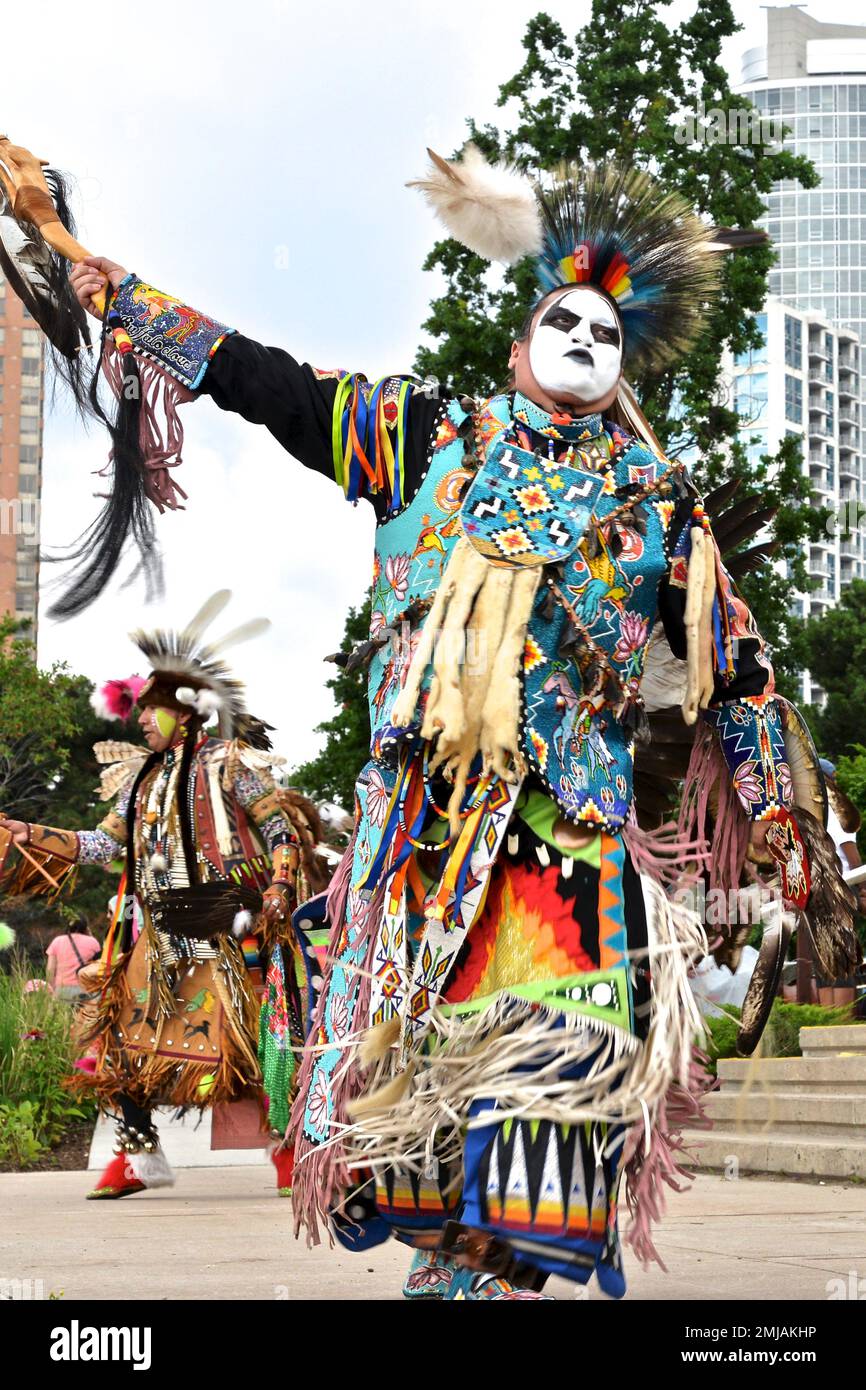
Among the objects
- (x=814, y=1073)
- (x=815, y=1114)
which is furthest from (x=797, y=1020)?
(x=815, y=1114)

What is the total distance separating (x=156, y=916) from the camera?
25.8 ft

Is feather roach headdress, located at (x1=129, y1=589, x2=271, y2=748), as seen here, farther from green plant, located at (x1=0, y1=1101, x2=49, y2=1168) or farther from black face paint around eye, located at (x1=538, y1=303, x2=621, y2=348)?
black face paint around eye, located at (x1=538, y1=303, x2=621, y2=348)

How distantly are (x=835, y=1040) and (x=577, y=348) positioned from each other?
23.5ft

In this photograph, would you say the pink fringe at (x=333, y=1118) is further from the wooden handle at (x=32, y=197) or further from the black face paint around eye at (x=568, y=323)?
the wooden handle at (x=32, y=197)

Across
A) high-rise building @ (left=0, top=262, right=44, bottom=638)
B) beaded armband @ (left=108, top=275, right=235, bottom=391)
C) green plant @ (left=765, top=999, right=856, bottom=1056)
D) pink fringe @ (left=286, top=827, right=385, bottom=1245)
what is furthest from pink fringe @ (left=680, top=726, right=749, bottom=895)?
green plant @ (left=765, top=999, right=856, bottom=1056)

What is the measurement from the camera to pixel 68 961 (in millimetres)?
13562

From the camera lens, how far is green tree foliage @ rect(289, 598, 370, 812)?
17312 millimetres

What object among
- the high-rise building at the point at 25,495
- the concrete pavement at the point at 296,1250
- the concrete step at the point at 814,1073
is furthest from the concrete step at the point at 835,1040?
the high-rise building at the point at 25,495

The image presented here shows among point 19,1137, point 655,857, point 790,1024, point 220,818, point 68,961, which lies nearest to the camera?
point 655,857

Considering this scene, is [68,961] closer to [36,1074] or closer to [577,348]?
[36,1074]

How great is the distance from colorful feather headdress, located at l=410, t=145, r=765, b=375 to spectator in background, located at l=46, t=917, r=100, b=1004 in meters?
8.93

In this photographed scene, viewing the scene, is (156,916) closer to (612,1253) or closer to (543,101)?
(612,1253)
